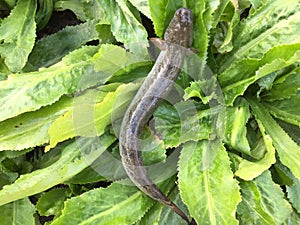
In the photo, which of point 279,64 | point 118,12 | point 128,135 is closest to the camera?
point 279,64

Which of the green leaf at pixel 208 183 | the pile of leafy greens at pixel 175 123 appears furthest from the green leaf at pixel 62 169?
the green leaf at pixel 208 183

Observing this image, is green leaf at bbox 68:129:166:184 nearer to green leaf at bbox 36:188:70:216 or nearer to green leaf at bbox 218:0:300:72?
green leaf at bbox 36:188:70:216

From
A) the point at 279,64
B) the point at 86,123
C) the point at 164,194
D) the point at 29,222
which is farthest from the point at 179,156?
the point at 29,222

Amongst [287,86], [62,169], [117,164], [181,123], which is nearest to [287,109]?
[287,86]

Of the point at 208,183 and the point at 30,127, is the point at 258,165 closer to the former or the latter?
the point at 208,183

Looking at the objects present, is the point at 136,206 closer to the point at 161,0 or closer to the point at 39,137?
the point at 39,137

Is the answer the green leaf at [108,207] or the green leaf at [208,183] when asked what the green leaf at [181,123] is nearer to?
the green leaf at [208,183]

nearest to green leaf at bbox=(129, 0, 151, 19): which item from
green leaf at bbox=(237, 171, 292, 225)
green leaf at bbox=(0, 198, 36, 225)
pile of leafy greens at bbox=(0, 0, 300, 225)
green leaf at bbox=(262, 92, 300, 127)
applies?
pile of leafy greens at bbox=(0, 0, 300, 225)
